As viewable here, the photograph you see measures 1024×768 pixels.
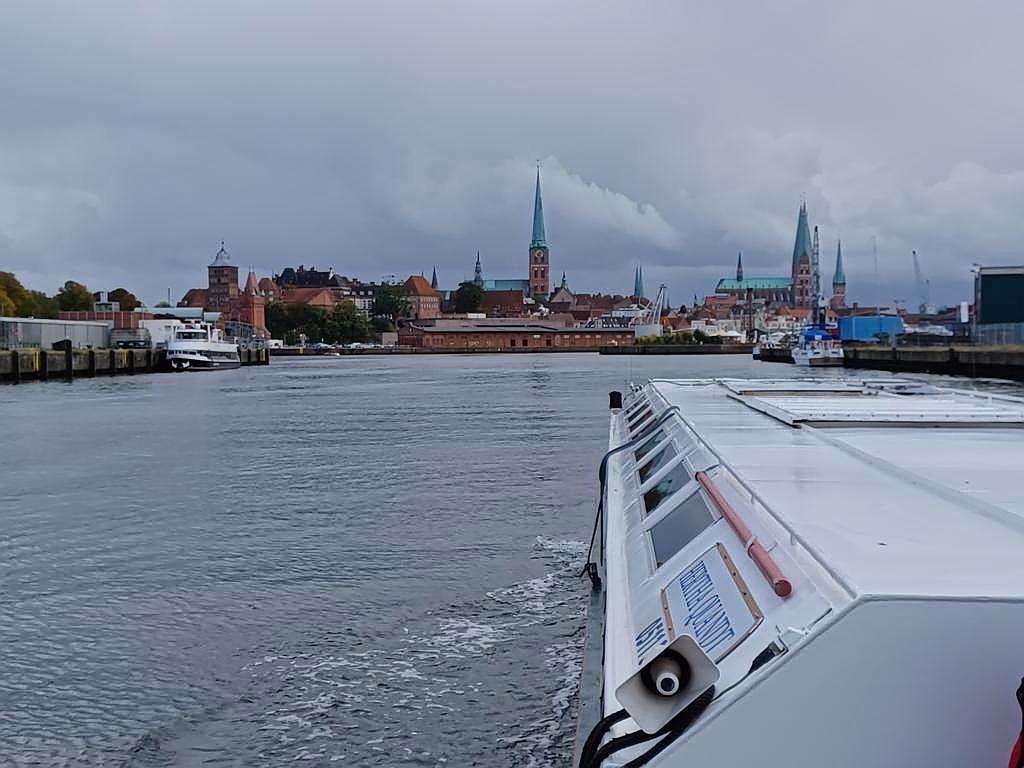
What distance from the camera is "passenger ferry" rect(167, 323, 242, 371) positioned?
291ft

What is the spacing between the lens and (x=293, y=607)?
10.5 metres

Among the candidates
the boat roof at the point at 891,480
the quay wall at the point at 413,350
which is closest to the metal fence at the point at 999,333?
the boat roof at the point at 891,480

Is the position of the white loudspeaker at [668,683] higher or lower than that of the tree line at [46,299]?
lower

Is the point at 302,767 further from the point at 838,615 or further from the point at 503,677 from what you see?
the point at 838,615

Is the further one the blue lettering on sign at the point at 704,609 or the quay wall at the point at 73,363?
the quay wall at the point at 73,363

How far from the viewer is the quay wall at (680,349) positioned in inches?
6821

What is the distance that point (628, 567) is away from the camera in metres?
6.57

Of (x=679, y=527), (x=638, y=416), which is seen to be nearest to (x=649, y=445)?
(x=638, y=416)

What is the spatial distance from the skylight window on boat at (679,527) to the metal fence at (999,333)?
221 ft

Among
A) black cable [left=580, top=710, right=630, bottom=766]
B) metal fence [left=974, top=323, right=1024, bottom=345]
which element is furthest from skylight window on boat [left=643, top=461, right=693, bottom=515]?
metal fence [left=974, top=323, right=1024, bottom=345]

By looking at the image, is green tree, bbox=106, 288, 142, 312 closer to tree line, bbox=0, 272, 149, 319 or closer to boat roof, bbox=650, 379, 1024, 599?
tree line, bbox=0, 272, 149, 319

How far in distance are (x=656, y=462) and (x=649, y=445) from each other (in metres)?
1.35

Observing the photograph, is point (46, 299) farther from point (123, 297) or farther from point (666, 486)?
point (666, 486)

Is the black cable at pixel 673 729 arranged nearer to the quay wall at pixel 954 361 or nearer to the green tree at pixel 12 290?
the quay wall at pixel 954 361
